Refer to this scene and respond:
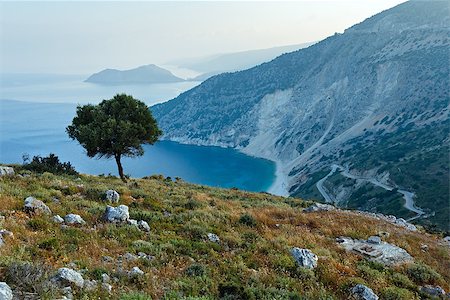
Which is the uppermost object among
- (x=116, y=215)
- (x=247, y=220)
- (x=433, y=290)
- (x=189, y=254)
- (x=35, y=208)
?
(x=35, y=208)

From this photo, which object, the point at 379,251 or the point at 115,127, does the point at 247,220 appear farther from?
the point at 115,127

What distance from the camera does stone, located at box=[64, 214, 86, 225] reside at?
14684 millimetres

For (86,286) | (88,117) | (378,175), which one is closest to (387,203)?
(378,175)

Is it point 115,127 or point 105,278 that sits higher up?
point 115,127

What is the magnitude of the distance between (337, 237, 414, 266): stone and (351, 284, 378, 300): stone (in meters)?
4.27

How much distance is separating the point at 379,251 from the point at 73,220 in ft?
44.6

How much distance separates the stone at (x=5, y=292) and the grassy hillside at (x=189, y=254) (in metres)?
0.50

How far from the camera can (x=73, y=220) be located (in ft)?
48.4

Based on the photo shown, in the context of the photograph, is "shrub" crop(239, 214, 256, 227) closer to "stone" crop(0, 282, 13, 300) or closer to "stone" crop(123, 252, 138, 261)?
"stone" crop(123, 252, 138, 261)

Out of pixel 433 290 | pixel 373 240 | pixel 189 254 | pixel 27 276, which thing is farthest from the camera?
pixel 373 240

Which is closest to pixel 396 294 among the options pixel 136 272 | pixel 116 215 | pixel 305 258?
pixel 305 258

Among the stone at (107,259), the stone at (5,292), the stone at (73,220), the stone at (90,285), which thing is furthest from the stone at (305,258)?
the stone at (5,292)

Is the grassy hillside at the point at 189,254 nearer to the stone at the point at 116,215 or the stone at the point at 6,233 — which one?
the stone at the point at 6,233

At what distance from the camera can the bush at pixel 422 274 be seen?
15331mm
